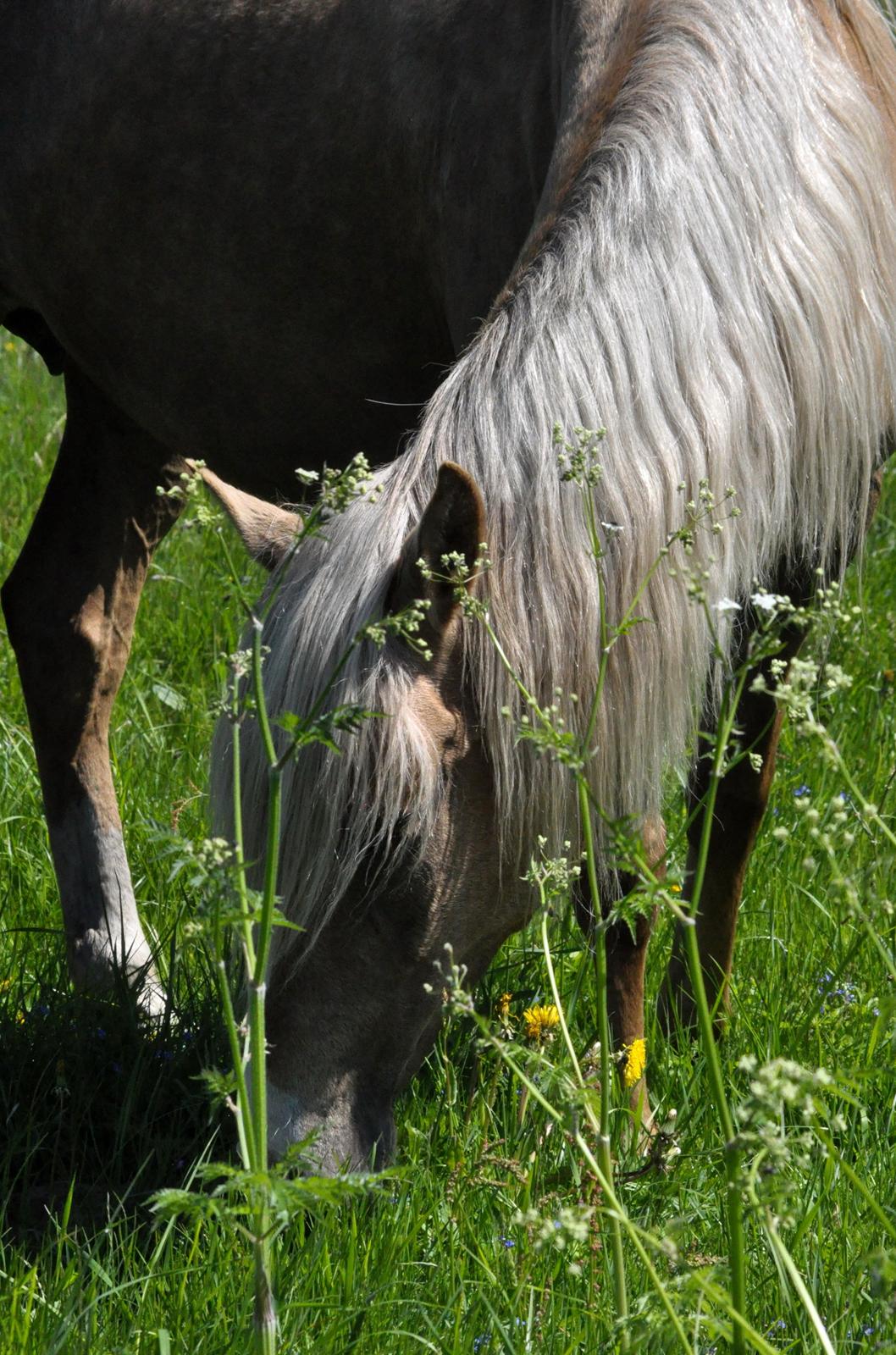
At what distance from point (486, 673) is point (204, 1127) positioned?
959 millimetres

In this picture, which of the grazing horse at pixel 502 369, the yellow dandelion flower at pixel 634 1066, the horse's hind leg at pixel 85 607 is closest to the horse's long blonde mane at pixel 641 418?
the grazing horse at pixel 502 369

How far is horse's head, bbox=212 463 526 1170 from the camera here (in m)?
1.87

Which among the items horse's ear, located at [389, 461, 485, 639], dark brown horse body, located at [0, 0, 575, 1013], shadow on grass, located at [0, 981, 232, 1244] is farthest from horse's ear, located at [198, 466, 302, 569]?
shadow on grass, located at [0, 981, 232, 1244]

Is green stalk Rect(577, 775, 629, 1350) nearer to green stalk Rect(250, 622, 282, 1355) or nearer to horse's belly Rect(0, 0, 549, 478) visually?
green stalk Rect(250, 622, 282, 1355)

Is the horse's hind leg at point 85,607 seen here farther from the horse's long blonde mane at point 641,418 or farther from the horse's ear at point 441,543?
the horse's ear at point 441,543

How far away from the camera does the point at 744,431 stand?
1.99 metres

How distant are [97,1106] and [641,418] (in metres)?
1.41

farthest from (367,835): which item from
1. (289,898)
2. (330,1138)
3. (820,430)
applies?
(820,430)

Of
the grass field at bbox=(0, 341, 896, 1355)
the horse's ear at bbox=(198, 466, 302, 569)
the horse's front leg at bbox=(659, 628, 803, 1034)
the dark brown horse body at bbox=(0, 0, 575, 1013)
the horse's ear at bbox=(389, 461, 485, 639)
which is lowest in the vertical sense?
the grass field at bbox=(0, 341, 896, 1355)

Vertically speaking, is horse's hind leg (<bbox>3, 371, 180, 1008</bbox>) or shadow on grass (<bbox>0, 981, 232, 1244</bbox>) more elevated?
horse's hind leg (<bbox>3, 371, 180, 1008</bbox>)

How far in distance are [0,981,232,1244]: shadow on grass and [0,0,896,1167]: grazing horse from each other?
0.26m

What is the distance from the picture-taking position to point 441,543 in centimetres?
178

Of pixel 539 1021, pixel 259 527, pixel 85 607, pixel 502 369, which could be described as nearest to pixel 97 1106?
pixel 539 1021

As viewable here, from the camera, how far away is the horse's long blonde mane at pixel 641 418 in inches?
72.3
